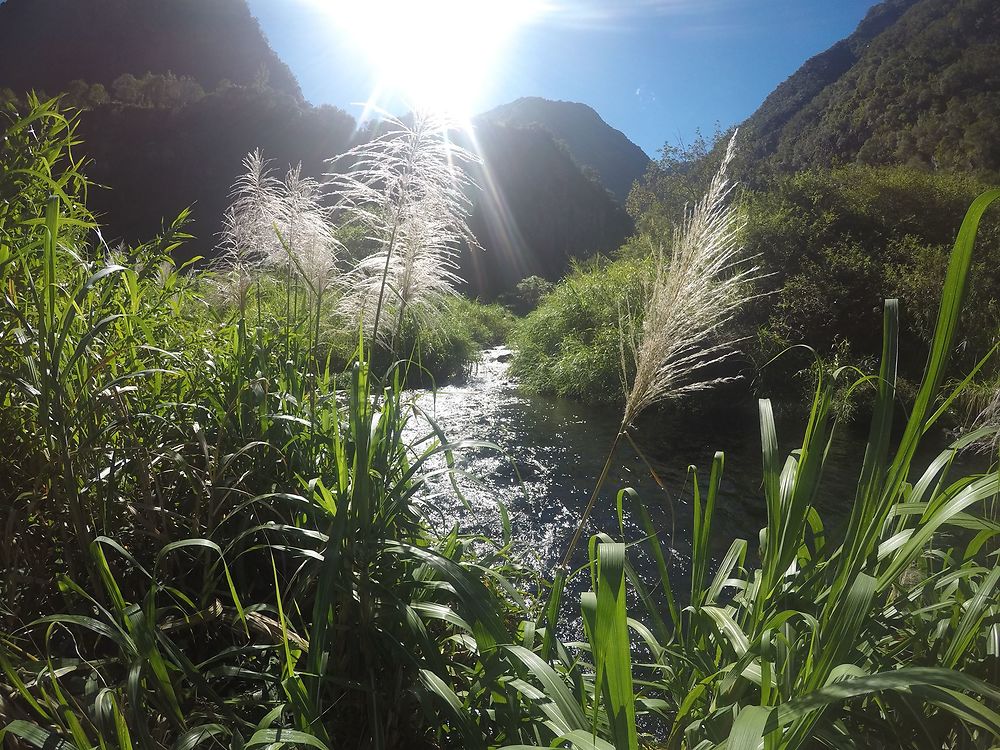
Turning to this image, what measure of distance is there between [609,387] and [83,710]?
9885mm

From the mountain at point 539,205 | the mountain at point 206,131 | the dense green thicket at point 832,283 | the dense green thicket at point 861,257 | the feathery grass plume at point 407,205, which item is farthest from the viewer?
the mountain at point 539,205

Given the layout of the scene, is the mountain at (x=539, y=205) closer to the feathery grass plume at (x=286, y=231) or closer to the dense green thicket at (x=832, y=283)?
the dense green thicket at (x=832, y=283)

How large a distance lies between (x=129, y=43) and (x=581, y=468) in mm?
74886

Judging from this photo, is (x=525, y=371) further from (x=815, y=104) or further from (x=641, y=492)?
(x=815, y=104)

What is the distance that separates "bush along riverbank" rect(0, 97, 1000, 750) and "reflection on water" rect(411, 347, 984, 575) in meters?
0.77

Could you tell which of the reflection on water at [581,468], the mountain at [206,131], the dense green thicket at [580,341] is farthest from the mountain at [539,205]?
the reflection on water at [581,468]

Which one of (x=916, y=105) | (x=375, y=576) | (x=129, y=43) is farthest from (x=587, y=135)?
(x=375, y=576)

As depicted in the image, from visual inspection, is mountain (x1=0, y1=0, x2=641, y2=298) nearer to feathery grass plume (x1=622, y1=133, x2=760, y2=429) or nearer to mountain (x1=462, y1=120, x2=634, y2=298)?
mountain (x1=462, y1=120, x2=634, y2=298)

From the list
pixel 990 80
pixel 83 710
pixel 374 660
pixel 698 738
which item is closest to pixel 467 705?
pixel 374 660

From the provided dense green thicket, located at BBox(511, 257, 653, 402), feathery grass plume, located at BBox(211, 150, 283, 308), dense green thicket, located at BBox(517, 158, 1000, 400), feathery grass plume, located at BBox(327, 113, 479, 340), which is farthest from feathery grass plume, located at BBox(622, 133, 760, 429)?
dense green thicket, located at BBox(517, 158, 1000, 400)

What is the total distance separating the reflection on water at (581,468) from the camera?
497 cm

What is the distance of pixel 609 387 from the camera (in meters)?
10.5

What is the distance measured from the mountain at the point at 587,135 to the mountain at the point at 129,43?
38124 millimetres

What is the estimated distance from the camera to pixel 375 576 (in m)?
1.64
